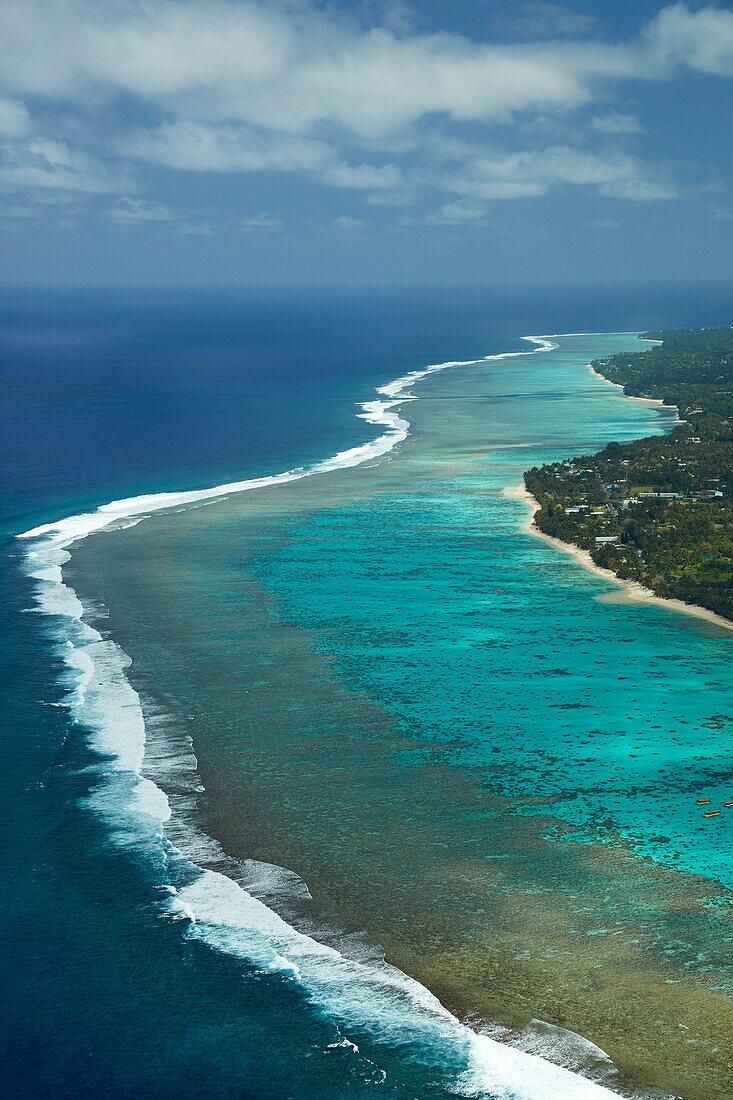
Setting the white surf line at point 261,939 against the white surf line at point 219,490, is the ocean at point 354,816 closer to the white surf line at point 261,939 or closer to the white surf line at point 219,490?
the white surf line at point 261,939

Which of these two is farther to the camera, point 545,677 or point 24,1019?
point 545,677

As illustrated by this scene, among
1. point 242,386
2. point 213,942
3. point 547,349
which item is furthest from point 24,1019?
point 547,349

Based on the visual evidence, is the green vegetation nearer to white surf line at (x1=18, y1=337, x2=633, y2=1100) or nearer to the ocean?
the ocean

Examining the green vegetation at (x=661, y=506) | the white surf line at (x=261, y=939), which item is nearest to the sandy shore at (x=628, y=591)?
the green vegetation at (x=661, y=506)

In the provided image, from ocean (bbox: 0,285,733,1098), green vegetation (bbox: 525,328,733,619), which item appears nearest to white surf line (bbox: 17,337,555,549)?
ocean (bbox: 0,285,733,1098)

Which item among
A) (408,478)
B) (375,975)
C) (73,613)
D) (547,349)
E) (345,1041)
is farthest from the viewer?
(547,349)

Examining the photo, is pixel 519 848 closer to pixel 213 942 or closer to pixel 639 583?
pixel 213 942
